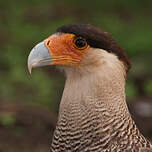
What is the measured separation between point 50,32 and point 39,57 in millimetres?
6249

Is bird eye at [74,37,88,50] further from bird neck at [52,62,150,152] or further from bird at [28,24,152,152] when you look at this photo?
bird neck at [52,62,150,152]

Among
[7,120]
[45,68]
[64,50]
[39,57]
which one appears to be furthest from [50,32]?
[39,57]

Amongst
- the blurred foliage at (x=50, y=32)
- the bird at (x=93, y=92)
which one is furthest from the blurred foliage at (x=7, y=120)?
the bird at (x=93, y=92)

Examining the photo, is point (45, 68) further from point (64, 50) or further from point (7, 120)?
point (64, 50)

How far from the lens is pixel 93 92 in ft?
13.5

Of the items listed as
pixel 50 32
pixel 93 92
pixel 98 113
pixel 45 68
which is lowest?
pixel 98 113

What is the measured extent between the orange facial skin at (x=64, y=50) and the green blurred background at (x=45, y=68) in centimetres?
299

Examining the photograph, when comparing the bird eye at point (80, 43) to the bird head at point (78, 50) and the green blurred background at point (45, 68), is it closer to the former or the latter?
the bird head at point (78, 50)

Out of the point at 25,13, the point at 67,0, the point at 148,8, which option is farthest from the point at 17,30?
the point at 148,8

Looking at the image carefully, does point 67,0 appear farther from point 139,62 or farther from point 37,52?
point 37,52

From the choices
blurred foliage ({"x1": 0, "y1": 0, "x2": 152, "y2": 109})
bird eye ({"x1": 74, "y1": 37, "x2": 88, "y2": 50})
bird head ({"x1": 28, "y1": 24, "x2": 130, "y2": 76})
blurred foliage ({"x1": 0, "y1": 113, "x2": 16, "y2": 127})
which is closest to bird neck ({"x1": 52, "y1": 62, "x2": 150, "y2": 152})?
bird head ({"x1": 28, "y1": 24, "x2": 130, "y2": 76})

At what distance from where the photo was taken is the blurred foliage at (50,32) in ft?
27.9

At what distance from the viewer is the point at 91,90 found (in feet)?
13.5

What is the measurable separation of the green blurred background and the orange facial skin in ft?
9.81
